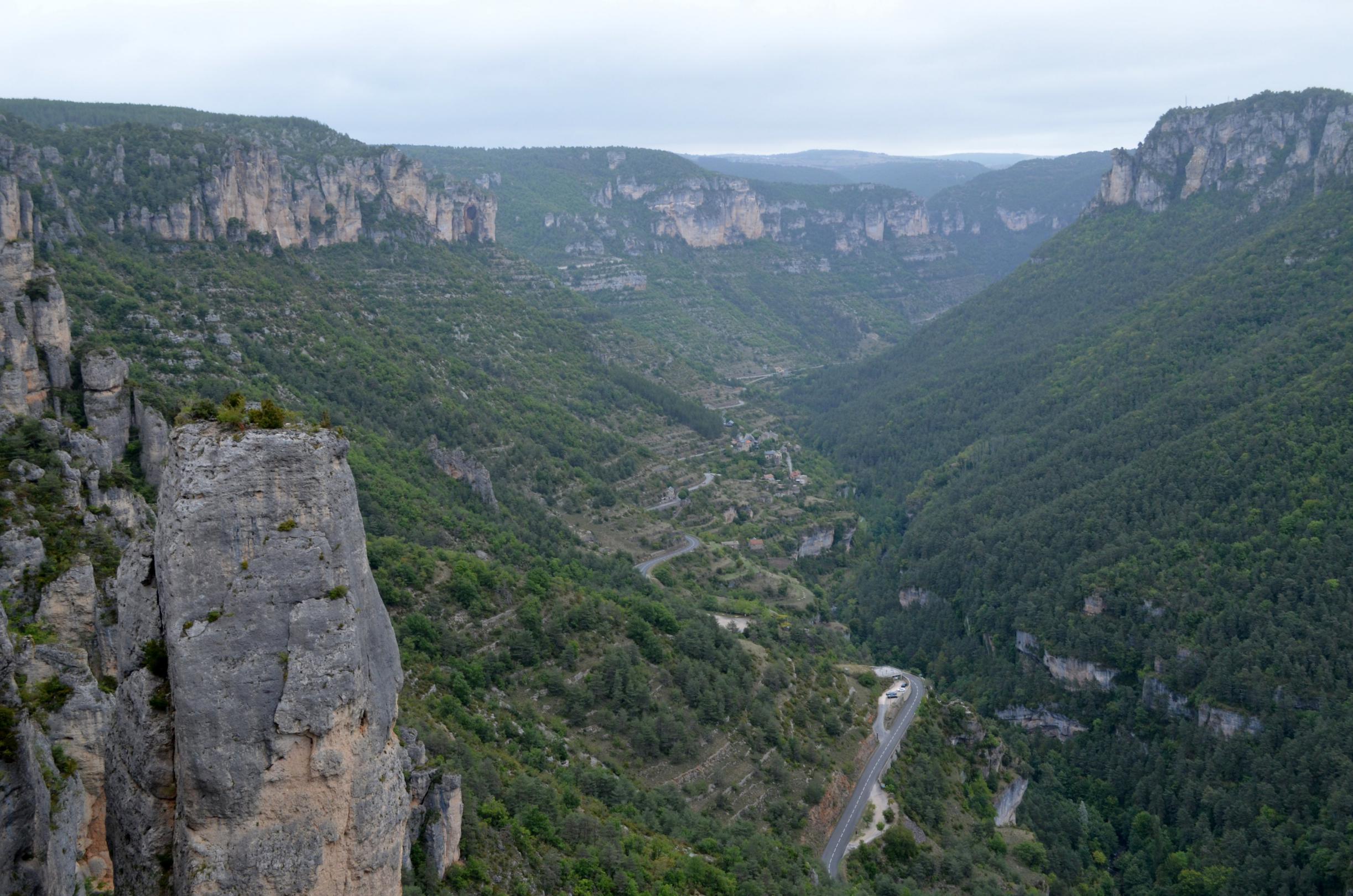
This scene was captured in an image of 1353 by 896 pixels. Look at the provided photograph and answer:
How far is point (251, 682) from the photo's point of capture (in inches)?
599

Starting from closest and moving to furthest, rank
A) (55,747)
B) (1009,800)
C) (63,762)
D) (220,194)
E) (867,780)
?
(63,762), (55,747), (867,780), (1009,800), (220,194)

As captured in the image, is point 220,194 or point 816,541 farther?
point 816,541

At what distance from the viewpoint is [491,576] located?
1892 inches

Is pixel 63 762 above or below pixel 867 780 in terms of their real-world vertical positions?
above

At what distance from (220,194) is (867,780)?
70443mm

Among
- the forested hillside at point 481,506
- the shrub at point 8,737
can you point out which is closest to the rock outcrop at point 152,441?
the forested hillside at point 481,506

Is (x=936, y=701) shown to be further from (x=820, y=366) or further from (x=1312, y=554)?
(x=820, y=366)

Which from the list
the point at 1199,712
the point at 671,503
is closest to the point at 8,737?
the point at 1199,712

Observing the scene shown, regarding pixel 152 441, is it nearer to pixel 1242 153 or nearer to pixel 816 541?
pixel 816 541

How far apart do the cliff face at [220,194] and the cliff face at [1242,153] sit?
4585 inches

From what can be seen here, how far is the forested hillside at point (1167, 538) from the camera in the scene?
57938mm

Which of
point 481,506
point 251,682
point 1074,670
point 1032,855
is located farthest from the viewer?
point 1074,670

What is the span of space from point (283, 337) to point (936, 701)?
175 feet

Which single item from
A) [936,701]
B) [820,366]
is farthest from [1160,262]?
[936,701]
